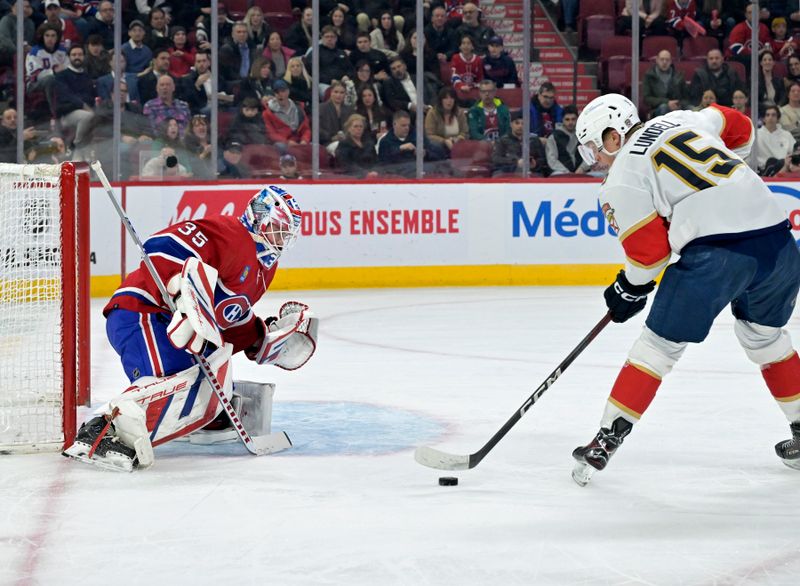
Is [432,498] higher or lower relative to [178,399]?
lower

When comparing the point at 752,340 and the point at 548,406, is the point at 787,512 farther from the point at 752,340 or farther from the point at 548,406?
the point at 548,406

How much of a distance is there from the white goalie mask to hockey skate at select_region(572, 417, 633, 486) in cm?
105

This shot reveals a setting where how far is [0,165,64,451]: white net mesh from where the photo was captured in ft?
12.3

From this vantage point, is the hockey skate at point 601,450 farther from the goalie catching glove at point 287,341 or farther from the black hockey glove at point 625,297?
the goalie catching glove at point 287,341

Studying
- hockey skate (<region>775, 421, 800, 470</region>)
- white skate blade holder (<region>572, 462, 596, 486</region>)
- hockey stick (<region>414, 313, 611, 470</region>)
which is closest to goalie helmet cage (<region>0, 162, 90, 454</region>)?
hockey stick (<region>414, 313, 611, 470</region>)

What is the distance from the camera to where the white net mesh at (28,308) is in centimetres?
376

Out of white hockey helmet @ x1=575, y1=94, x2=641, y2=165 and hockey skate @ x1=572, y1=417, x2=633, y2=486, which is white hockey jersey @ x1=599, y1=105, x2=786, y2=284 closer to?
white hockey helmet @ x1=575, y1=94, x2=641, y2=165

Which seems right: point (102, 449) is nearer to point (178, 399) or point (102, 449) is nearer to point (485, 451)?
point (178, 399)

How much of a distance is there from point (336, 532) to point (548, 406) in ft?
5.67

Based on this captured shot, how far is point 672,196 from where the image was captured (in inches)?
119

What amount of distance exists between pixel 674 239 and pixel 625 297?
7.2 inches

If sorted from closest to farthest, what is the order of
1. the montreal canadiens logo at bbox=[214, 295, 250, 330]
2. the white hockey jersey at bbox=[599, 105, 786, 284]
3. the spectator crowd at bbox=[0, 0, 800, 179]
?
1. the white hockey jersey at bbox=[599, 105, 786, 284]
2. the montreal canadiens logo at bbox=[214, 295, 250, 330]
3. the spectator crowd at bbox=[0, 0, 800, 179]

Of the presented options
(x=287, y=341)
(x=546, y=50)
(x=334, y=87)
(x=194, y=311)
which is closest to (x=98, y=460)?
(x=194, y=311)

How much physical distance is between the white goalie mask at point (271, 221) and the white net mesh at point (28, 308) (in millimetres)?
618
